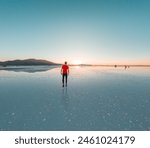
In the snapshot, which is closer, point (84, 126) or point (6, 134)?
point (6, 134)

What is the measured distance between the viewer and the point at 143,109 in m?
11.4

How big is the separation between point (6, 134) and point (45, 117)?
237cm

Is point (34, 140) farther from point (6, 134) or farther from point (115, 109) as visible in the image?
point (115, 109)

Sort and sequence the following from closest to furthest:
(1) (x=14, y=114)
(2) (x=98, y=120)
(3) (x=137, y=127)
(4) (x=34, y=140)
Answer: (4) (x=34, y=140)
(3) (x=137, y=127)
(2) (x=98, y=120)
(1) (x=14, y=114)

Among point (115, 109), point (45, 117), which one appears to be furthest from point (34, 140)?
point (115, 109)

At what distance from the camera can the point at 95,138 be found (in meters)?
7.39

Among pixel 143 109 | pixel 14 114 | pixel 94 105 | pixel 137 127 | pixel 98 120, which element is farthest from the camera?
pixel 94 105

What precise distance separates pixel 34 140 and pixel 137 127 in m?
3.45

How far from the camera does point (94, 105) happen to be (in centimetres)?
1246

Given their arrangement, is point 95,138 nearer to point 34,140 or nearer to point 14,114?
point 34,140

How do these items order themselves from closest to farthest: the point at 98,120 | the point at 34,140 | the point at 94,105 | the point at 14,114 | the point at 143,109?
the point at 34,140 → the point at 98,120 → the point at 14,114 → the point at 143,109 → the point at 94,105

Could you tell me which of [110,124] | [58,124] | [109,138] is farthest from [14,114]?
[109,138]

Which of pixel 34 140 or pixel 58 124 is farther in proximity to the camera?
pixel 58 124

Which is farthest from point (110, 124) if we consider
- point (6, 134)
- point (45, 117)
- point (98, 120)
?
point (6, 134)
